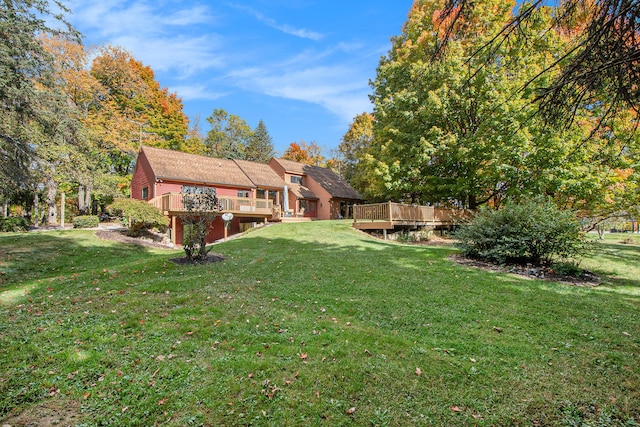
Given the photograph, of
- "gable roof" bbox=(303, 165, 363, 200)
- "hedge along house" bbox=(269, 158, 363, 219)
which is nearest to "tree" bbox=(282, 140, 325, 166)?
"gable roof" bbox=(303, 165, 363, 200)

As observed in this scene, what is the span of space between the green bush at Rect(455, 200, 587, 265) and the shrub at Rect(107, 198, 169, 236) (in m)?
13.7

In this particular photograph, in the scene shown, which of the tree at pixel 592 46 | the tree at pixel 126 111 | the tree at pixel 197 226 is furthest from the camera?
the tree at pixel 126 111

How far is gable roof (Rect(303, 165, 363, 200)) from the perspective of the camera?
28.1 metres

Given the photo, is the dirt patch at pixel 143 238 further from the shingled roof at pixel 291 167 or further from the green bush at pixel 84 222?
the shingled roof at pixel 291 167

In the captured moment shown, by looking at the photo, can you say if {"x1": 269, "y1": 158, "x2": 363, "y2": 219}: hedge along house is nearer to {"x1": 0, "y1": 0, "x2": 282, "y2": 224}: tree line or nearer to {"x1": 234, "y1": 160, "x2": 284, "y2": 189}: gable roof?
{"x1": 234, "y1": 160, "x2": 284, "y2": 189}: gable roof

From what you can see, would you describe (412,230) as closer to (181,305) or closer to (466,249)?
(466,249)

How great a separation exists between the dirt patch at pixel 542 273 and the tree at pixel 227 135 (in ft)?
123

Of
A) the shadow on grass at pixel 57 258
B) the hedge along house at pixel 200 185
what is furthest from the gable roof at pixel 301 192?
the shadow on grass at pixel 57 258

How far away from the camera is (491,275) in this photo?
282 inches

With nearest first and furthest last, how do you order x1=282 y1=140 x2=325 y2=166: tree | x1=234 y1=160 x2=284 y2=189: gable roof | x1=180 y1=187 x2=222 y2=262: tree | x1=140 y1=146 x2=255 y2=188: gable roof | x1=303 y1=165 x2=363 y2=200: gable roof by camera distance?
x1=180 y1=187 x2=222 y2=262: tree
x1=140 y1=146 x2=255 y2=188: gable roof
x1=234 y1=160 x2=284 y2=189: gable roof
x1=303 y1=165 x2=363 y2=200: gable roof
x1=282 y1=140 x2=325 y2=166: tree

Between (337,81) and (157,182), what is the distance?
43.7ft

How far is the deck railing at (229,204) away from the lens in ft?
52.6

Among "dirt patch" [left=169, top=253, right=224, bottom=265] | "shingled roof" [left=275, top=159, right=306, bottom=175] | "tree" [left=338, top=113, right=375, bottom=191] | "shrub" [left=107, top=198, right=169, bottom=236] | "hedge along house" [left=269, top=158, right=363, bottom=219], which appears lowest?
"dirt patch" [left=169, top=253, right=224, bottom=265]

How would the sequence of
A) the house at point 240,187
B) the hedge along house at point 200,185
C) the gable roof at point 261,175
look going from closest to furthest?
1. the hedge along house at point 200,185
2. the house at point 240,187
3. the gable roof at point 261,175
